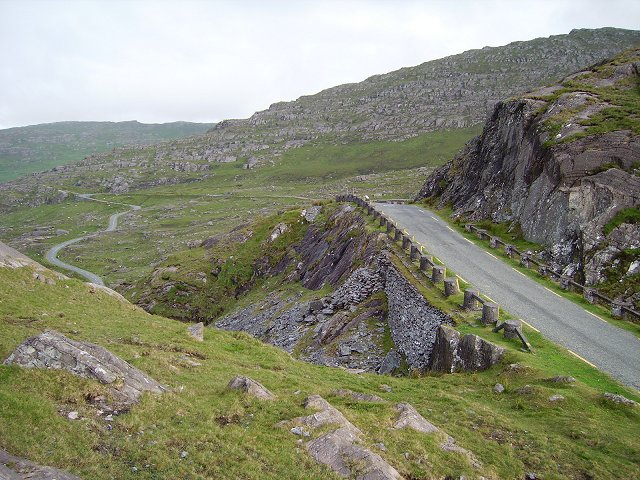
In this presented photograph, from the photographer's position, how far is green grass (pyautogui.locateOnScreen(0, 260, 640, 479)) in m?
11.0

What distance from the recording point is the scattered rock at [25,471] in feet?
30.7

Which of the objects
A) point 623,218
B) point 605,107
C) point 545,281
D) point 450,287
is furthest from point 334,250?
point 605,107

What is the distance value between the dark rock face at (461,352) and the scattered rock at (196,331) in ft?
43.0

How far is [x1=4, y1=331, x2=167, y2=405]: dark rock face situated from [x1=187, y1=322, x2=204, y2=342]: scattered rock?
358 inches

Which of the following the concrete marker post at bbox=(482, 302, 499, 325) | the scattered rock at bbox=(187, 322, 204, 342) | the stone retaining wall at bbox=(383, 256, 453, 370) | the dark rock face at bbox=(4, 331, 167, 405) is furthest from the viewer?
the stone retaining wall at bbox=(383, 256, 453, 370)

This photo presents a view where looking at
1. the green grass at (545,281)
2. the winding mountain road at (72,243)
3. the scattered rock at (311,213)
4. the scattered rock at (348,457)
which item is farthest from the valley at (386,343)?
the winding mountain road at (72,243)

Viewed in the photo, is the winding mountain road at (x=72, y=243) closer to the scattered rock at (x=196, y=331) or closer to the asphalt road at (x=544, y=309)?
the scattered rock at (x=196, y=331)

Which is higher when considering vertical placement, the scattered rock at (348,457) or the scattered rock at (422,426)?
the scattered rock at (348,457)

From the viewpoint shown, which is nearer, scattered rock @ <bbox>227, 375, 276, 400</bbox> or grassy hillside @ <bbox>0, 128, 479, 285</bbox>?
scattered rock @ <bbox>227, 375, 276, 400</bbox>

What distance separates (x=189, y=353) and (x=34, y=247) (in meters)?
140

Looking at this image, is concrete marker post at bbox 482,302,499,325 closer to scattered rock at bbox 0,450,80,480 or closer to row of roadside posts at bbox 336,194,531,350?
row of roadside posts at bbox 336,194,531,350

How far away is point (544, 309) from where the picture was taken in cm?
2597

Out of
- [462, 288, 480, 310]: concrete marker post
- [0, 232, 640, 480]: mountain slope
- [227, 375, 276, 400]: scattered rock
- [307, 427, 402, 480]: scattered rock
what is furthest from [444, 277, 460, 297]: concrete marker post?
[307, 427, 402, 480]: scattered rock

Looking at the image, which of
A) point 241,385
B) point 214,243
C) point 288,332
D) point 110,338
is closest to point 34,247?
point 214,243
